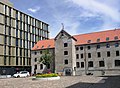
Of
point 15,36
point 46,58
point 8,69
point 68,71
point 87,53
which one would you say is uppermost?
point 15,36

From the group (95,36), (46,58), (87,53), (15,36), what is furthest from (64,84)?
(15,36)

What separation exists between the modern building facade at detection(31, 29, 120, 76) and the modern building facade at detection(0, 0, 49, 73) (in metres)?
14.4

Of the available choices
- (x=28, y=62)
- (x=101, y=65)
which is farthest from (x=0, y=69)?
(x=101, y=65)

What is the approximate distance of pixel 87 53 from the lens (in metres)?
63.6

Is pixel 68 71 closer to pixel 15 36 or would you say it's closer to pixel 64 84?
pixel 15 36

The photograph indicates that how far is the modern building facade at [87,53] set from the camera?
59469mm

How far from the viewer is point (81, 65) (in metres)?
64.7

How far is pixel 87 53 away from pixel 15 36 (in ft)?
112

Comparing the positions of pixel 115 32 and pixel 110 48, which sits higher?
pixel 115 32

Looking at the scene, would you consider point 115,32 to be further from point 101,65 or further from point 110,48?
point 101,65

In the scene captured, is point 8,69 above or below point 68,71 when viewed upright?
above

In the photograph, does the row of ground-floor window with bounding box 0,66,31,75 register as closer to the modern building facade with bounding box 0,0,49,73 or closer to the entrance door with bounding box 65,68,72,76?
the modern building facade with bounding box 0,0,49,73

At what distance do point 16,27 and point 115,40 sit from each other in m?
42.8

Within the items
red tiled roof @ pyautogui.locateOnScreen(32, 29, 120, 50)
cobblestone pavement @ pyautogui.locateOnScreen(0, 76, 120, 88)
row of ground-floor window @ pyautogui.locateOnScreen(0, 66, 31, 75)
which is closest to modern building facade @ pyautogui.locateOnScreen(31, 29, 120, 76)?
red tiled roof @ pyautogui.locateOnScreen(32, 29, 120, 50)
